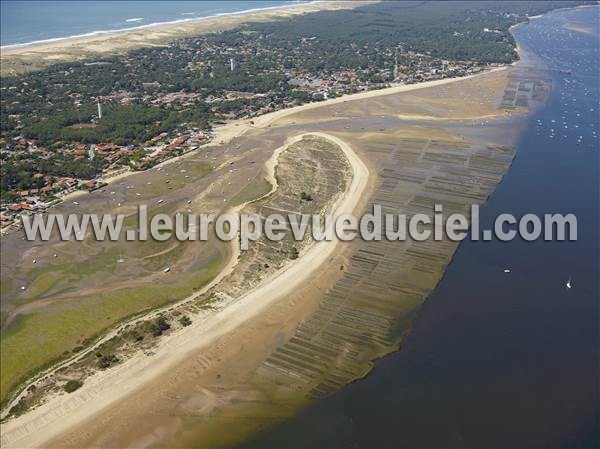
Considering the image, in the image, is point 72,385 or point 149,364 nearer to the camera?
point 72,385

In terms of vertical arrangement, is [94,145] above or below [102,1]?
below

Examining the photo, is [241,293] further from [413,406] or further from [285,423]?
[413,406]

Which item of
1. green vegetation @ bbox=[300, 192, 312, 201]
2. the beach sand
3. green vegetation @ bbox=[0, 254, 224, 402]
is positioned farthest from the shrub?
green vegetation @ bbox=[300, 192, 312, 201]

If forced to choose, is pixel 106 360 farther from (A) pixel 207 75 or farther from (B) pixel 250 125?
(A) pixel 207 75

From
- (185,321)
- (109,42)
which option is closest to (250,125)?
(185,321)

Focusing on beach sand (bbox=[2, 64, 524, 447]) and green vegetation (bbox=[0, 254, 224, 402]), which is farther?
green vegetation (bbox=[0, 254, 224, 402])

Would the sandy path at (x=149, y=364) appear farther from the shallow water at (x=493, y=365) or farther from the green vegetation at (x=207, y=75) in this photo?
the green vegetation at (x=207, y=75)

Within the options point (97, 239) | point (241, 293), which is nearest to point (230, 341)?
point (241, 293)

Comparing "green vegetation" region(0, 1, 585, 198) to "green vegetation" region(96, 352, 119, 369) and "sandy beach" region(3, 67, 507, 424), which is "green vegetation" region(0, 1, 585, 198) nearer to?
"sandy beach" region(3, 67, 507, 424)

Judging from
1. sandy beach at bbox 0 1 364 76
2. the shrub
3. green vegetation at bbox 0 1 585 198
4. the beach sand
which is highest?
sandy beach at bbox 0 1 364 76
